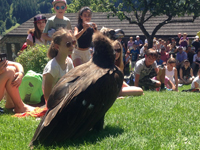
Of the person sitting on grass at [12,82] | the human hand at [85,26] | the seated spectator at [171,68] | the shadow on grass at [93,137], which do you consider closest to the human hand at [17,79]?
the person sitting on grass at [12,82]

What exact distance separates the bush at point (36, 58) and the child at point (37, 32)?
0.30 m

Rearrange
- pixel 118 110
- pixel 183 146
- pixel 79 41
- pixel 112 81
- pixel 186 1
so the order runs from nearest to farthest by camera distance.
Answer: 1. pixel 183 146
2. pixel 112 81
3. pixel 118 110
4. pixel 79 41
5. pixel 186 1

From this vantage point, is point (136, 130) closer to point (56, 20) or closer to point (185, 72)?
point (56, 20)

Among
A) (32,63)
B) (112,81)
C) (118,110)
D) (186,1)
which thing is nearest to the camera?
(112,81)

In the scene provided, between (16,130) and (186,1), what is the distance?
17.5 m

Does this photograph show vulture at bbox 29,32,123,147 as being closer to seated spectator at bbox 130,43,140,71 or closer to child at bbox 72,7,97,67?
child at bbox 72,7,97,67

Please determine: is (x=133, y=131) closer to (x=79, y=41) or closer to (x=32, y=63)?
(x=79, y=41)

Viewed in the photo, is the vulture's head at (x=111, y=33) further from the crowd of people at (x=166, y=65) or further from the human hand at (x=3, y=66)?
the crowd of people at (x=166, y=65)

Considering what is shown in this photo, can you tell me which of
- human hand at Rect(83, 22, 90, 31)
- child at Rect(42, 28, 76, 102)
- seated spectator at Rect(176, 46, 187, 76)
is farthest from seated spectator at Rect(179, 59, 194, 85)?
child at Rect(42, 28, 76, 102)

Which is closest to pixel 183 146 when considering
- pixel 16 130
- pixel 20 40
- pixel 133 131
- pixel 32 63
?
pixel 133 131

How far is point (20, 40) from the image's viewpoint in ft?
99.1

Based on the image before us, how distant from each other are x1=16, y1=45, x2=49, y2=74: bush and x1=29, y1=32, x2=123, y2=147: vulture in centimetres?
377

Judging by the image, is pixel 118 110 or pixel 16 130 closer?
pixel 16 130

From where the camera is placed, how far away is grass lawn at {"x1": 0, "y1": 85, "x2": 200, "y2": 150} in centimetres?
345
